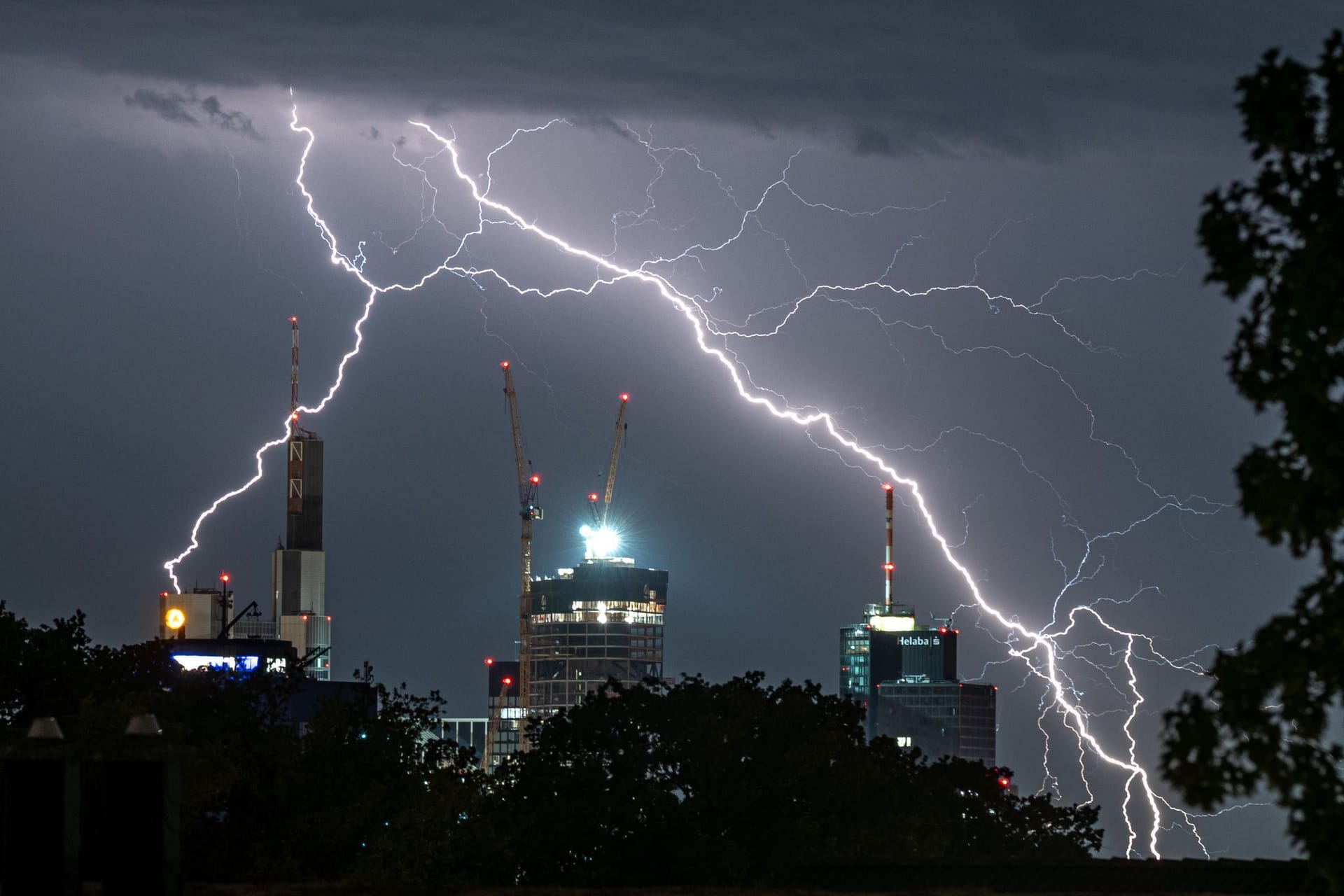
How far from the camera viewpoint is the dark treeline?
4559 cm

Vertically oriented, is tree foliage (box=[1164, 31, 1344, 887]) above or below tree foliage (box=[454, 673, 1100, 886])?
above

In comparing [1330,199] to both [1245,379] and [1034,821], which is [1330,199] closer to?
[1245,379]

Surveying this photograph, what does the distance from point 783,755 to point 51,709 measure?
23.6 metres

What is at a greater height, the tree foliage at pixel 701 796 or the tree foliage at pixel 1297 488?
the tree foliage at pixel 1297 488

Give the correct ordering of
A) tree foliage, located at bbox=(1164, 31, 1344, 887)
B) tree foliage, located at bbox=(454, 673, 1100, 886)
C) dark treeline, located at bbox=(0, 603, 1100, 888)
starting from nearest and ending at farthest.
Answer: tree foliage, located at bbox=(1164, 31, 1344, 887) → dark treeline, located at bbox=(0, 603, 1100, 888) → tree foliage, located at bbox=(454, 673, 1100, 886)

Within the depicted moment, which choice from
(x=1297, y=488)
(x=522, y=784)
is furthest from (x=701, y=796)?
(x=1297, y=488)

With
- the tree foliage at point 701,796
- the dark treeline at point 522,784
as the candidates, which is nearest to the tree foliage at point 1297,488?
the dark treeline at point 522,784

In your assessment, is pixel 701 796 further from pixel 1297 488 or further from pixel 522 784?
pixel 1297 488

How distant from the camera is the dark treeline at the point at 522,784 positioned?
4559 cm

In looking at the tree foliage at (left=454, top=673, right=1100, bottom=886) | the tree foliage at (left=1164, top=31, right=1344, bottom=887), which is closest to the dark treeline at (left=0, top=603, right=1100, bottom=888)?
the tree foliage at (left=454, top=673, right=1100, bottom=886)

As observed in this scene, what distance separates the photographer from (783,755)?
60.9 metres

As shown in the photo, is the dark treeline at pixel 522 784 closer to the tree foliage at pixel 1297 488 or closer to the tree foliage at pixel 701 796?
the tree foliage at pixel 701 796

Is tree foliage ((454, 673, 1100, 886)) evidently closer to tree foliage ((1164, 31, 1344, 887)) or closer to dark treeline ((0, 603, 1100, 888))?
dark treeline ((0, 603, 1100, 888))

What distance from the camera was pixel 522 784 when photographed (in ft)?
203
